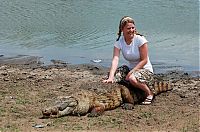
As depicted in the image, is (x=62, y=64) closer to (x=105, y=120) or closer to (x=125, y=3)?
(x=105, y=120)

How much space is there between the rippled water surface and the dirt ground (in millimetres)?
1707

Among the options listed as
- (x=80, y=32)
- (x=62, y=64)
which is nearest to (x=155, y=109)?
(x=62, y=64)

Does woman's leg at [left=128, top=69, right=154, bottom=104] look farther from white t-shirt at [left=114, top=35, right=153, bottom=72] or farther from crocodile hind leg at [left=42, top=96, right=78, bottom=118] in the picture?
crocodile hind leg at [left=42, top=96, right=78, bottom=118]

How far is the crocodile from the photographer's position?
6.29 metres

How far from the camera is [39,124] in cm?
587

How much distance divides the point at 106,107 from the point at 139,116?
67 cm

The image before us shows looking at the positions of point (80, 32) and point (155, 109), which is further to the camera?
point (80, 32)

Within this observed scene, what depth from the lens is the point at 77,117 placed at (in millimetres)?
6301

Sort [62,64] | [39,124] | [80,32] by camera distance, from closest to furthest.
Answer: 1. [39,124]
2. [62,64]
3. [80,32]

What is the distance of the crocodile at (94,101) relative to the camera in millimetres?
6289

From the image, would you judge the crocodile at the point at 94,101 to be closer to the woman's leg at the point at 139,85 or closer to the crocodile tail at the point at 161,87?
the woman's leg at the point at 139,85

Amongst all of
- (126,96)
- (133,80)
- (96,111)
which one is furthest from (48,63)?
(96,111)

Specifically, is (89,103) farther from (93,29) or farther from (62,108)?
(93,29)

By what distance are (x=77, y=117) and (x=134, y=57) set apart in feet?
4.43
